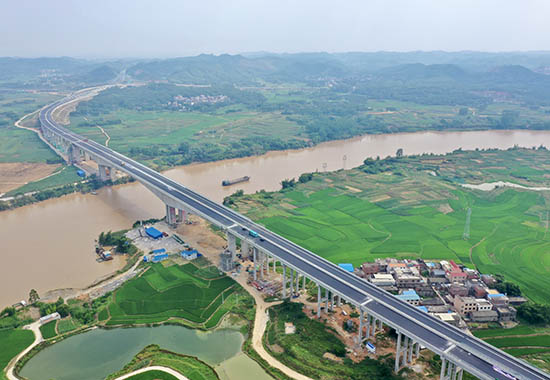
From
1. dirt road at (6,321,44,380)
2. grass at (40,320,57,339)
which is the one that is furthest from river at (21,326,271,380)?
grass at (40,320,57,339)

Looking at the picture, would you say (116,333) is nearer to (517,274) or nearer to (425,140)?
(517,274)

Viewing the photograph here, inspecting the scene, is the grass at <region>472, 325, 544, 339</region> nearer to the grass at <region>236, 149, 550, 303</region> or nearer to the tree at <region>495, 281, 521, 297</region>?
the tree at <region>495, 281, 521, 297</region>

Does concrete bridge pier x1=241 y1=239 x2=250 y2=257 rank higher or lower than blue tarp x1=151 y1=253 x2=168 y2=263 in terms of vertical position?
higher

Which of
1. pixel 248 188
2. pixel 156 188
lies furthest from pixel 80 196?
pixel 248 188

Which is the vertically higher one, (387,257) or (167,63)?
(167,63)

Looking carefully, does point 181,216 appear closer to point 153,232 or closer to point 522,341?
point 153,232

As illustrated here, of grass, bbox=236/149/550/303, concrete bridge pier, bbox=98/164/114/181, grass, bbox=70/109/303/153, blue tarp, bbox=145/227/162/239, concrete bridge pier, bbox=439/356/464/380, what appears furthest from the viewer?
grass, bbox=70/109/303/153

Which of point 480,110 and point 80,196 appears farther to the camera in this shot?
point 480,110
